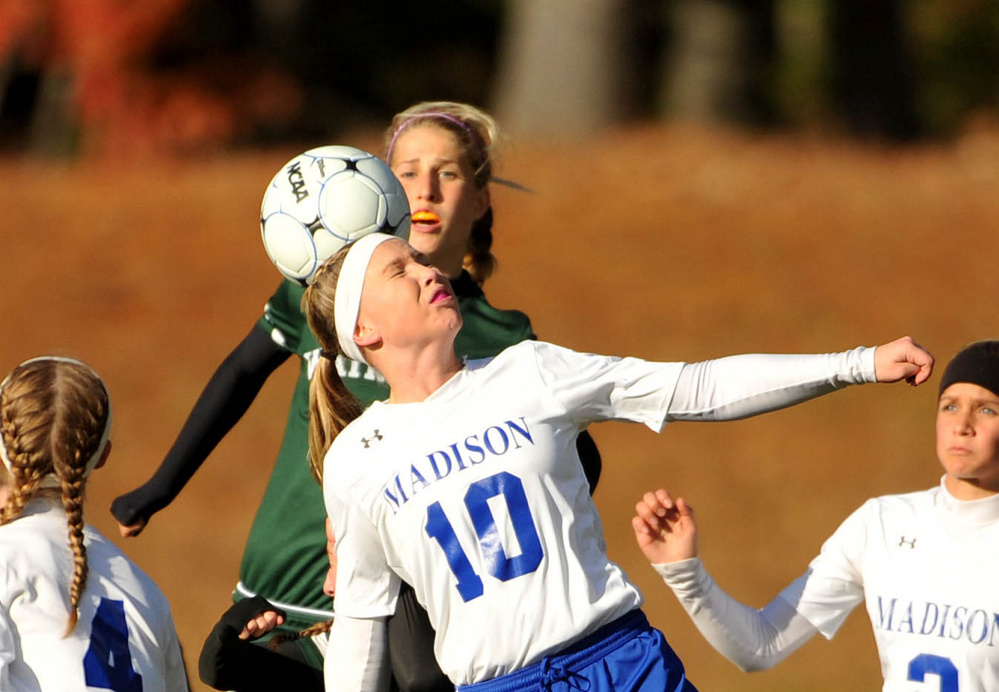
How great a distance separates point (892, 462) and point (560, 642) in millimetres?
8423

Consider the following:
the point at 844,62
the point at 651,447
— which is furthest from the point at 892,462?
the point at 844,62

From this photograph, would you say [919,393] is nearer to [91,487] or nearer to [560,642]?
[91,487]

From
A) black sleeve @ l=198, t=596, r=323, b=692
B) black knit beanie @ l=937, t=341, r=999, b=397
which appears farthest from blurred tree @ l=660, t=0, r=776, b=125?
black sleeve @ l=198, t=596, r=323, b=692

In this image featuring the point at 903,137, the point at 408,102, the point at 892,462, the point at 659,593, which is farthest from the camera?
the point at 408,102

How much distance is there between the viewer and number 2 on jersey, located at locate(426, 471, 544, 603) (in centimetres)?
344

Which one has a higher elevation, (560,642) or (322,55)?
(322,55)

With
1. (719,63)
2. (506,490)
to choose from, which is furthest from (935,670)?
(719,63)

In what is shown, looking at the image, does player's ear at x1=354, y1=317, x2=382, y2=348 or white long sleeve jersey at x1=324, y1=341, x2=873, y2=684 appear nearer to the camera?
white long sleeve jersey at x1=324, y1=341, x2=873, y2=684

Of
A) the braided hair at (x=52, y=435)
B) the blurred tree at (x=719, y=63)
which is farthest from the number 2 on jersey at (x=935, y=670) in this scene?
the blurred tree at (x=719, y=63)

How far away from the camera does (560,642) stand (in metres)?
3.42

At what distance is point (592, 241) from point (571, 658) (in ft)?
35.9

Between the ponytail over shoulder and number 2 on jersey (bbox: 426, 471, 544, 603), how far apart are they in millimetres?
529

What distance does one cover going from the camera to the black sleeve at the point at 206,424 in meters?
4.46

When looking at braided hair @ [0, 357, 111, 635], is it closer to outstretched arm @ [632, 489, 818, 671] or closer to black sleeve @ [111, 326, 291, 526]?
black sleeve @ [111, 326, 291, 526]
